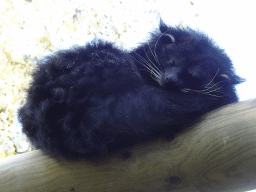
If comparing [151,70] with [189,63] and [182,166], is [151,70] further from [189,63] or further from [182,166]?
[182,166]

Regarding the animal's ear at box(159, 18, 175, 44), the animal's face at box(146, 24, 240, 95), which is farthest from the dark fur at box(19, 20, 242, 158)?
the animal's ear at box(159, 18, 175, 44)

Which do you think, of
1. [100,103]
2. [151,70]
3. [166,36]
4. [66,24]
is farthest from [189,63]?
[66,24]

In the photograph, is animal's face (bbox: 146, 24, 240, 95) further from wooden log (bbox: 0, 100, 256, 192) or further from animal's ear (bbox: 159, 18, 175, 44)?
wooden log (bbox: 0, 100, 256, 192)

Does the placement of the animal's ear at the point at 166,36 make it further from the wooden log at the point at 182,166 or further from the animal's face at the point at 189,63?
the wooden log at the point at 182,166

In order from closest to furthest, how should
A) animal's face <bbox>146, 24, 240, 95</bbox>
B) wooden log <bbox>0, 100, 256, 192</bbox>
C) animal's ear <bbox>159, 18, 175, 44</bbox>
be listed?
wooden log <bbox>0, 100, 256, 192</bbox> → animal's face <bbox>146, 24, 240, 95</bbox> → animal's ear <bbox>159, 18, 175, 44</bbox>

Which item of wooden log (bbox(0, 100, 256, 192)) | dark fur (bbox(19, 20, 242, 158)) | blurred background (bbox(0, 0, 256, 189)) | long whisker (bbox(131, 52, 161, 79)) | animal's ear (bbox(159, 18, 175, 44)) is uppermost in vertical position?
blurred background (bbox(0, 0, 256, 189))

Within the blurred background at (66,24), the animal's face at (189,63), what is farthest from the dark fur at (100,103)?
the blurred background at (66,24)

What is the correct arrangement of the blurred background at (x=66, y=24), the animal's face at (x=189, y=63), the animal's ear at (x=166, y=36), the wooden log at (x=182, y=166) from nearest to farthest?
the wooden log at (x=182, y=166) → the animal's face at (x=189, y=63) → the animal's ear at (x=166, y=36) → the blurred background at (x=66, y=24)
